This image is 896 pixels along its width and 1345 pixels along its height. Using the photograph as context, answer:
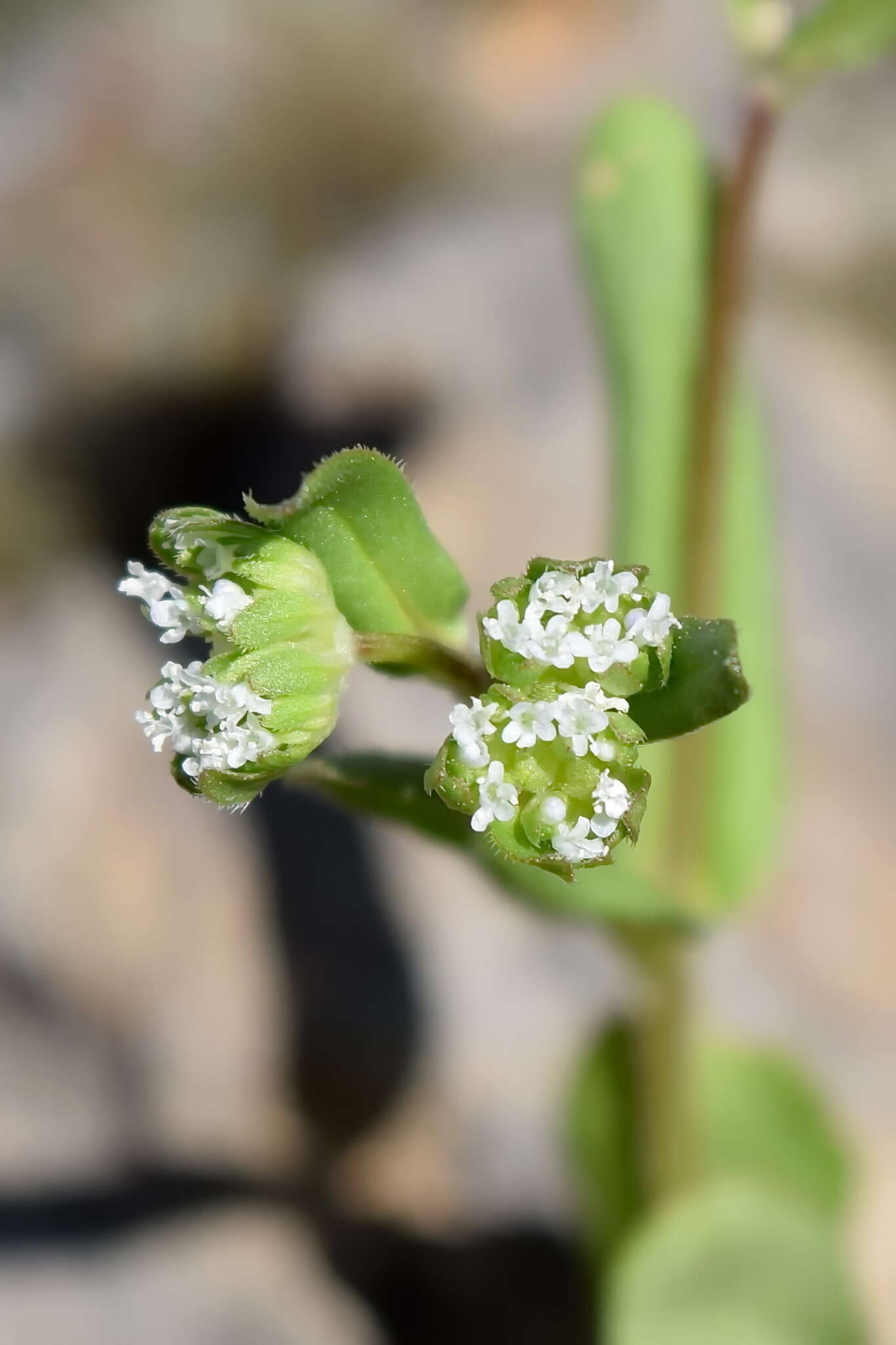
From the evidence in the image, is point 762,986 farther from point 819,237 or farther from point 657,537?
point 819,237

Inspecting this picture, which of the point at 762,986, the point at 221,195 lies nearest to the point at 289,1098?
the point at 762,986

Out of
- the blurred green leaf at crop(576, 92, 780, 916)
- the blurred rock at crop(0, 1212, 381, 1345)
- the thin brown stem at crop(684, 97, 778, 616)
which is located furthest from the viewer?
the blurred rock at crop(0, 1212, 381, 1345)

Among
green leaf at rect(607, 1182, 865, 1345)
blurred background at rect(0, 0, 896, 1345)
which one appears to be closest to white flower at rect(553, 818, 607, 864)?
blurred background at rect(0, 0, 896, 1345)

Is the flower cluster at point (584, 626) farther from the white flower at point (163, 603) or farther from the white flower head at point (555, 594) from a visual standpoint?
the white flower at point (163, 603)

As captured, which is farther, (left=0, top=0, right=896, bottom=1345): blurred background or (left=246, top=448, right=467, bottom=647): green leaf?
(left=0, top=0, right=896, bottom=1345): blurred background

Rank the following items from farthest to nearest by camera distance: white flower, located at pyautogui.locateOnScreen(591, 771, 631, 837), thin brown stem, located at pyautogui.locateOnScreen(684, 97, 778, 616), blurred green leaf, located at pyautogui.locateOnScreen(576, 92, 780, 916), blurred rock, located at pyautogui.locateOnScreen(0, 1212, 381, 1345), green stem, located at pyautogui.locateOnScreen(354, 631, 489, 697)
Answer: blurred rock, located at pyautogui.locateOnScreen(0, 1212, 381, 1345), blurred green leaf, located at pyautogui.locateOnScreen(576, 92, 780, 916), thin brown stem, located at pyautogui.locateOnScreen(684, 97, 778, 616), green stem, located at pyautogui.locateOnScreen(354, 631, 489, 697), white flower, located at pyautogui.locateOnScreen(591, 771, 631, 837)

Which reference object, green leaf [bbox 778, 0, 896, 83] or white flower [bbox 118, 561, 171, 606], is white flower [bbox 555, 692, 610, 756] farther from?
green leaf [bbox 778, 0, 896, 83]

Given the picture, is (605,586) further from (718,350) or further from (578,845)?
(718,350)

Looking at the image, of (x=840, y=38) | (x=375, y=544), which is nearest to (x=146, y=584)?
(x=375, y=544)
